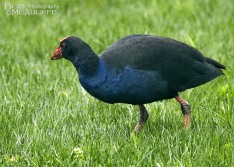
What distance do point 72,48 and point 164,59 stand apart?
776mm

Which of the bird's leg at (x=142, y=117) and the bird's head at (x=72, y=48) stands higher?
the bird's head at (x=72, y=48)

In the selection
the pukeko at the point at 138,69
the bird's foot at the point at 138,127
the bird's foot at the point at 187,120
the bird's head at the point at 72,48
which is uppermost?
the bird's head at the point at 72,48

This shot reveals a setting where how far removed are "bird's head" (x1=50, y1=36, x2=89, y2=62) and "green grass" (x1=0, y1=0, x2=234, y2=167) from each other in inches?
22.5

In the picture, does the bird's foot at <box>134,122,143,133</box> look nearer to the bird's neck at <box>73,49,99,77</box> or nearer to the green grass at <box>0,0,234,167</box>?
the green grass at <box>0,0,234,167</box>

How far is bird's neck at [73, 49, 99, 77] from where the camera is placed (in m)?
5.06

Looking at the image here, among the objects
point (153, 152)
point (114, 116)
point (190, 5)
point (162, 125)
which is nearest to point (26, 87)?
point (114, 116)

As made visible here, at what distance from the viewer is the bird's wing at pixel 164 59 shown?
5.10 metres

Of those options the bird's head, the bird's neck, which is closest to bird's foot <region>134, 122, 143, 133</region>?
the bird's neck

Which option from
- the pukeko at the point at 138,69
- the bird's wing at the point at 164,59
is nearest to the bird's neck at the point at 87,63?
the pukeko at the point at 138,69

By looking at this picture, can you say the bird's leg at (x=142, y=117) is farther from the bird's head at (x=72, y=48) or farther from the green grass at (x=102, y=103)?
the bird's head at (x=72, y=48)

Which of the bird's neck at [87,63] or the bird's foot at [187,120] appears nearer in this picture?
the bird's neck at [87,63]

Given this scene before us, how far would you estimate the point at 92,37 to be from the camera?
7812mm

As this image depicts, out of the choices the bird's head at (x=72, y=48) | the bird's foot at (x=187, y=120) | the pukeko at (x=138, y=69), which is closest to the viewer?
the pukeko at (x=138, y=69)

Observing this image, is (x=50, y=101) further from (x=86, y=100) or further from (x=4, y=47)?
(x=4, y=47)
